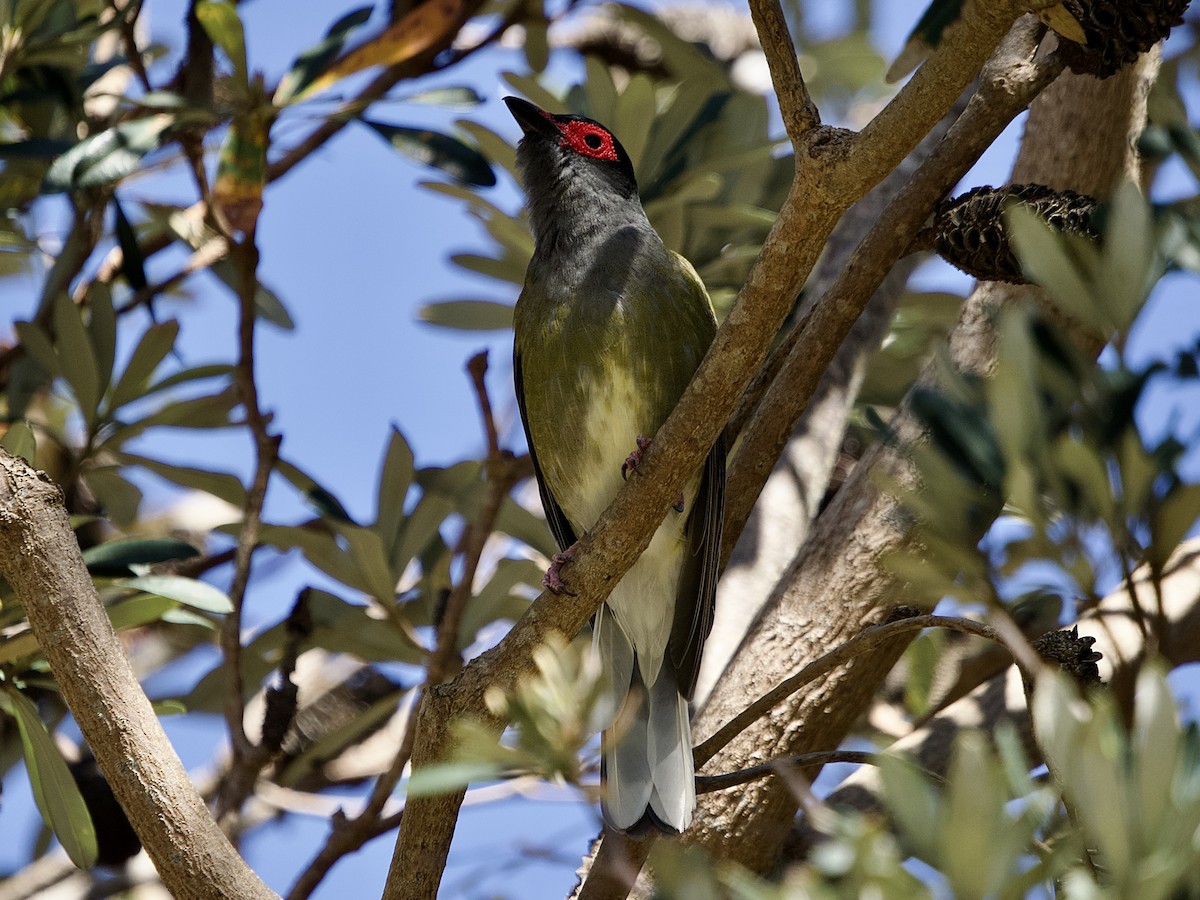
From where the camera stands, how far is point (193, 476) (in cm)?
348

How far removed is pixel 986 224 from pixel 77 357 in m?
2.24

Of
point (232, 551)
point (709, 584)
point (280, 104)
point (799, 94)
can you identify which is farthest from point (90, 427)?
point (799, 94)

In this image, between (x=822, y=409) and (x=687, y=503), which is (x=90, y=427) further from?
(x=822, y=409)

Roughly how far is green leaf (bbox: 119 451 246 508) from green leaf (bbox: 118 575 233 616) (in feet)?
2.51

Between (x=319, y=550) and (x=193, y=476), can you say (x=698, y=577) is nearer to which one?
(x=319, y=550)

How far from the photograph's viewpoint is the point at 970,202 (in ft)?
7.84

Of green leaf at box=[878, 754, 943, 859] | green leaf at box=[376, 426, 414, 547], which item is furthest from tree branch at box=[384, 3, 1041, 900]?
green leaf at box=[376, 426, 414, 547]

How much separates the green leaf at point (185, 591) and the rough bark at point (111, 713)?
2.10 ft

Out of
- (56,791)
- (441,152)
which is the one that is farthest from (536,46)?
(56,791)

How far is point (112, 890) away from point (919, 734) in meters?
2.32

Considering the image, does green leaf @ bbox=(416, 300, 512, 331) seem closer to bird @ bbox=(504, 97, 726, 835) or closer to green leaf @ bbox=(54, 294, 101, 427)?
bird @ bbox=(504, 97, 726, 835)

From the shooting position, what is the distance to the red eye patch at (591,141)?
3564 mm

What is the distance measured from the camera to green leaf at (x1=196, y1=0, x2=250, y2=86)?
3105 mm

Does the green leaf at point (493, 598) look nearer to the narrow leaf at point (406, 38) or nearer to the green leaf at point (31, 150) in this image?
the narrow leaf at point (406, 38)
